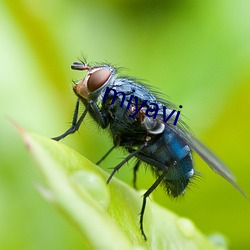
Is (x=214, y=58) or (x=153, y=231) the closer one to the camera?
(x=153, y=231)

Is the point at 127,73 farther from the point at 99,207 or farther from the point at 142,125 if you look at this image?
the point at 99,207

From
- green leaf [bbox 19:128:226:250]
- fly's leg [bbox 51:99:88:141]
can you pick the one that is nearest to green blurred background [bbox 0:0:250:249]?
fly's leg [bbox 51:99:88:141]

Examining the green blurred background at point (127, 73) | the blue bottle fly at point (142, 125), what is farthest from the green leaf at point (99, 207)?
the green blurred background at point (127, 73)

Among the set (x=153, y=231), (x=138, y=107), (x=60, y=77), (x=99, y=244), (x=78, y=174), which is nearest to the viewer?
(x=99, y=244)

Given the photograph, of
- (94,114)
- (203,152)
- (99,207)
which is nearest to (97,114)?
(94,114)

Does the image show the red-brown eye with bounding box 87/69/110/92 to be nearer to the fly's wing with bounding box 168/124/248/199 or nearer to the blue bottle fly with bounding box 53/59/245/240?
the blue bottle fly with bounding box 53/59/245/240

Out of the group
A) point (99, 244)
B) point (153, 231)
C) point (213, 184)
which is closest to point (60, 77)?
point (213, 184)

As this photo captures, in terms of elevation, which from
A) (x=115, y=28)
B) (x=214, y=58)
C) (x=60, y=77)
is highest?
(x=214, y=58)

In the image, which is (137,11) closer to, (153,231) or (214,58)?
(214,58)
